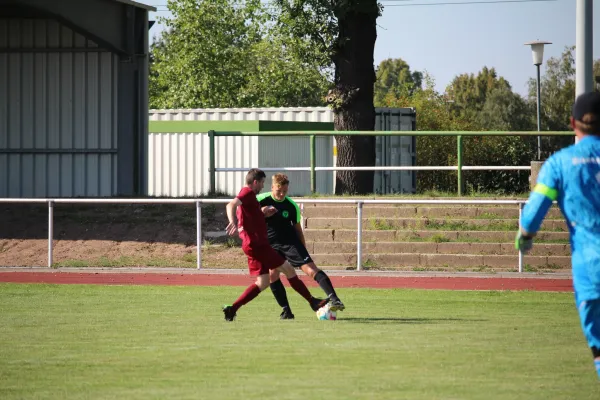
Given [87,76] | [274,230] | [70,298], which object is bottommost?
[70,298]

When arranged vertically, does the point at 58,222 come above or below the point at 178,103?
below

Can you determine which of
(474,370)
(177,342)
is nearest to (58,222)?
(177,342)

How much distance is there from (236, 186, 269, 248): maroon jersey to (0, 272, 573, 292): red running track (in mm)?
5510

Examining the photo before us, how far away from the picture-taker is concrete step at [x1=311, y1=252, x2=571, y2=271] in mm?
19328

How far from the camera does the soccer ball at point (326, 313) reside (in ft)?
39.5

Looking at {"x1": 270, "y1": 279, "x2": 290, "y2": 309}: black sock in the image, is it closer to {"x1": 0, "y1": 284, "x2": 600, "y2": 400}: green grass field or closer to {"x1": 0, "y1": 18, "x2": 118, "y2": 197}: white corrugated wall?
{"x1": 0, "y1": 284, "x2": 600, "y2": 400}: green grass field

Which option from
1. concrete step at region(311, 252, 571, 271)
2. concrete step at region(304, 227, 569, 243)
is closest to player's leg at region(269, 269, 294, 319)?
concrete step at region(311, 252, 571, 271)

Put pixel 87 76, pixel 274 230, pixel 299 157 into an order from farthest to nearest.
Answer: pixel 299 157 < pixel 87 76 < pixel 274 230

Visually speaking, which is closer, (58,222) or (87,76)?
(58,222)

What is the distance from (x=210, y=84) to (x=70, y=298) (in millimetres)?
47292

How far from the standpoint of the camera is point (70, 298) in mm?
15133

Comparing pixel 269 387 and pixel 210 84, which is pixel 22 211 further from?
pixel 210 84

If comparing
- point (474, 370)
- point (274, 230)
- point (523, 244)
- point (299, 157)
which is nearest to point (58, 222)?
point (299, 157)

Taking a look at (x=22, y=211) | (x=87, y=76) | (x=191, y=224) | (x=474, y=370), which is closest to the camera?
(x=474, y=370)
